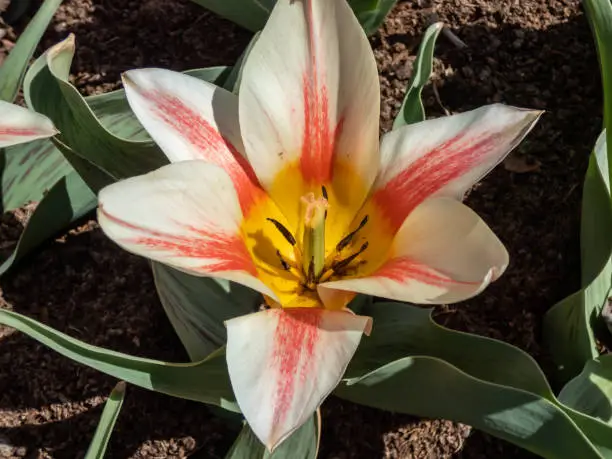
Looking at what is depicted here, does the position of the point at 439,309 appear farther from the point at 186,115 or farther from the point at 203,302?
the point at 186,115

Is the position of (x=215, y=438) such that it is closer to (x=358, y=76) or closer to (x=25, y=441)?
(x=25, y=441)

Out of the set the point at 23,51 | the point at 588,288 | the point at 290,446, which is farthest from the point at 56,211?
the point at 588,288

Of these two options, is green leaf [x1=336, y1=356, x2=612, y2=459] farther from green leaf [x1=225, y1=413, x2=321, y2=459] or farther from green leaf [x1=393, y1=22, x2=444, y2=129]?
green leaf [x1=393, y1=22, x2=444, y2=129]

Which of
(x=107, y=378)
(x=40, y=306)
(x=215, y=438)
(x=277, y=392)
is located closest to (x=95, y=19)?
(x=40, y=306)

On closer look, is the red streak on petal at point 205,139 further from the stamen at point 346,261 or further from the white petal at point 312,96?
the stamen at point 346,261

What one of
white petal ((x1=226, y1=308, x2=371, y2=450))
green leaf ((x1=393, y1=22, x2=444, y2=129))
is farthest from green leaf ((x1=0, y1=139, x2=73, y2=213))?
white petal ((x1=226, y1=308, x2=371, y2=450))

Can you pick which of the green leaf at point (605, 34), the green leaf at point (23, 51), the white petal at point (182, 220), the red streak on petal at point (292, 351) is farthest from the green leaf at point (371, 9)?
the red streak on petal at point (292, 351)
